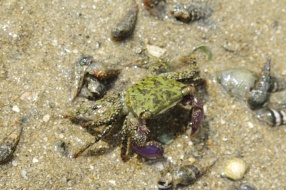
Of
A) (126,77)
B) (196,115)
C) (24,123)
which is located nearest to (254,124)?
(196,115)

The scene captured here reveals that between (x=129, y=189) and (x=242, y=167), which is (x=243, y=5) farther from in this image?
(x=129, y=189)

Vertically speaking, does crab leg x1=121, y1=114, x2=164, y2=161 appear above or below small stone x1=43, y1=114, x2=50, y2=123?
below

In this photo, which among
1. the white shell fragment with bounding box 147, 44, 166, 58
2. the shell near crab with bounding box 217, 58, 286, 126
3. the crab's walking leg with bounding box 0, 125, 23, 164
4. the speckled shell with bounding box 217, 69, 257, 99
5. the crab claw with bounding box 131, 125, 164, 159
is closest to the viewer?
the crab's walking leg with bounding box 0, 125, 23, 164

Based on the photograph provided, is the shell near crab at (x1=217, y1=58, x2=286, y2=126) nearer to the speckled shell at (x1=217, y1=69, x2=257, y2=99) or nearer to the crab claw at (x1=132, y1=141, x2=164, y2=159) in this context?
the speckled shell at (x1=217, y1=69, x2=257, y2=99)

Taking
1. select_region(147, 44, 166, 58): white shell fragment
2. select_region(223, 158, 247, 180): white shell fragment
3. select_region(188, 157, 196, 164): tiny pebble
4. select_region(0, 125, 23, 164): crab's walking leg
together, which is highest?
select_region(147, 44, 166, 58): white shell fragment

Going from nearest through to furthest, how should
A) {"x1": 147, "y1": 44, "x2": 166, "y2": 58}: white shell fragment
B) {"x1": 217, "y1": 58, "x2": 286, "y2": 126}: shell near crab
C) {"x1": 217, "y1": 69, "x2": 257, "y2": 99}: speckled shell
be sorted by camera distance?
1. {"x1": 217, "y1": 58, "x2": 286, "y2": 126}: shell near crab
2. {"x1": 217, "y1": 69, "x2": 257, "y2": 99}: speckled shell
3. {"x1": 147, "y1": 44, "x2": 166, "y2": 58}: white shell fragment

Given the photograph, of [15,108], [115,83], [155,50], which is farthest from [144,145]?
[15,108]

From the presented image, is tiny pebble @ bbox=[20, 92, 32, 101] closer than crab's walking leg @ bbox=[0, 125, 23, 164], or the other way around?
crab's walking leg @ bbox=[0, 125, 23, 164]

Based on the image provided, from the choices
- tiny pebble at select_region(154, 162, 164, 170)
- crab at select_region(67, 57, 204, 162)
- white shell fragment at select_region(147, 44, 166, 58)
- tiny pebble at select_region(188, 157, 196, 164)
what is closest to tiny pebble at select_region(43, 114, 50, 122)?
crab at select_region(67, 57, 204, 162)
